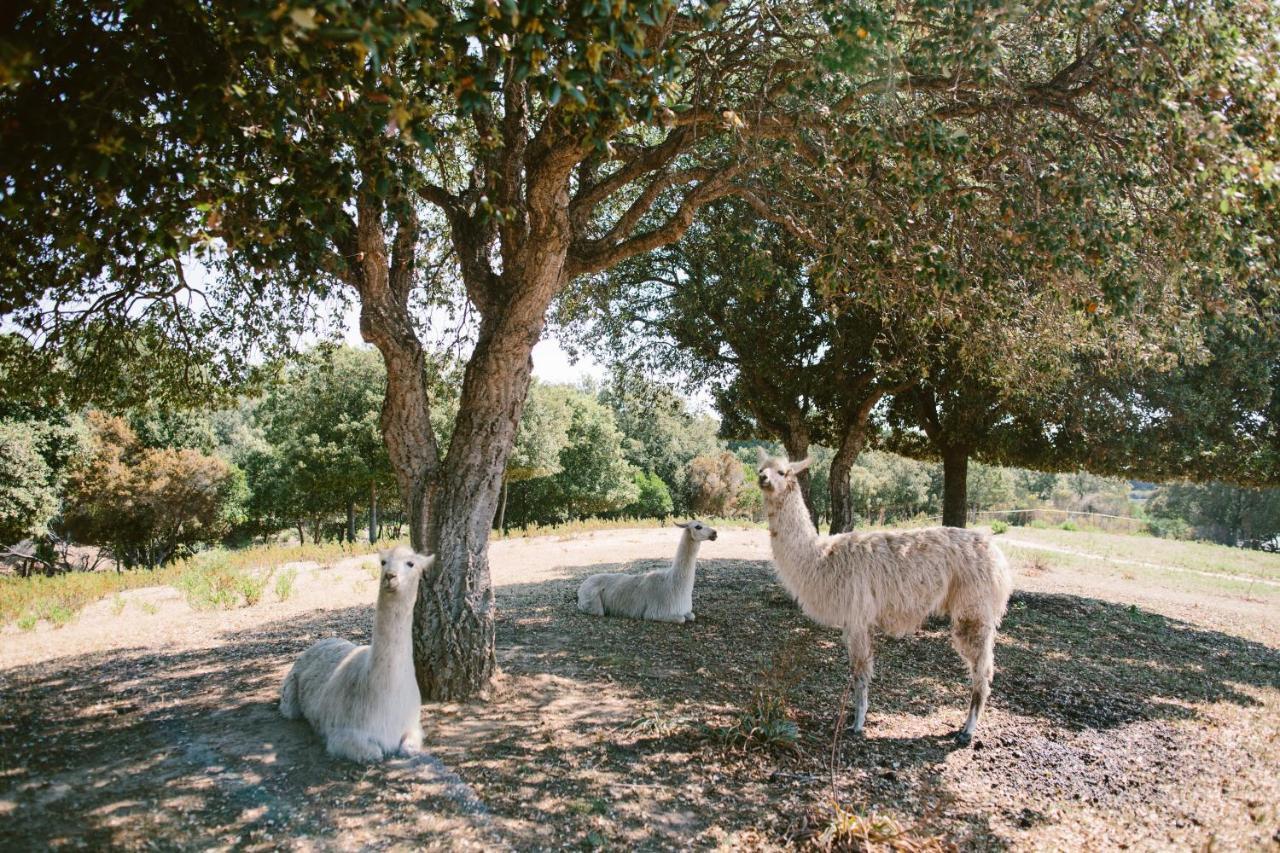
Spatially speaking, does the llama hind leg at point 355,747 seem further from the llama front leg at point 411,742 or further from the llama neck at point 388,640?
the llama neck at point 388,640

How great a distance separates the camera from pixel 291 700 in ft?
18.1

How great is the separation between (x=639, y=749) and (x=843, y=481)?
296 inches

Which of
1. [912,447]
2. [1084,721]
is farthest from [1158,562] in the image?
[1084,721]

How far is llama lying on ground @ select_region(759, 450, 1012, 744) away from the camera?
5977mm

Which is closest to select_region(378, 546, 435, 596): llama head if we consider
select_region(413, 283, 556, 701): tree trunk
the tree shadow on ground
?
select_region(413, 283, 556, 701): tree trunk

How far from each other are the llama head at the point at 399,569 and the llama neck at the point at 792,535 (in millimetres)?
3000

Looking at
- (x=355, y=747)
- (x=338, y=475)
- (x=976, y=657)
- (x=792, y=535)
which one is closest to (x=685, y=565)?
(x=792, y=535)

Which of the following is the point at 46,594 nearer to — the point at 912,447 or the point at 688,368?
the point at 688,368

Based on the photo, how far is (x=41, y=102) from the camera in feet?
10.8

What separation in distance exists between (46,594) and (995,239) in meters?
13.6

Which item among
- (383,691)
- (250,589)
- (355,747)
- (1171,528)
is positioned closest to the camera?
(355,747)

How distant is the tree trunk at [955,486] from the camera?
13555 millimetres

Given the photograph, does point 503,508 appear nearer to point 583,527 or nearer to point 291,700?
point 583,527

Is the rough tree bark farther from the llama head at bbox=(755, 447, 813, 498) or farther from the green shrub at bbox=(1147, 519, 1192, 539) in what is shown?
the green shrub at bbox=(1147, 519, 1192, 539)
